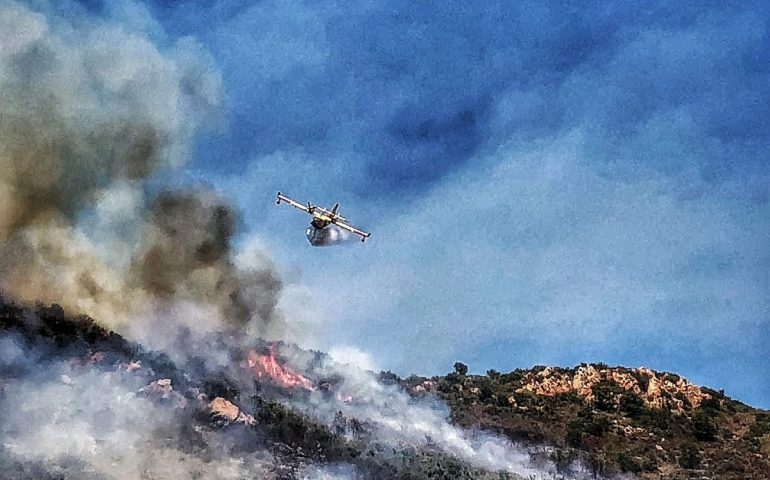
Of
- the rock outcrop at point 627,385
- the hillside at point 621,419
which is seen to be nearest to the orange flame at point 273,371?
the hillside at point 621,419

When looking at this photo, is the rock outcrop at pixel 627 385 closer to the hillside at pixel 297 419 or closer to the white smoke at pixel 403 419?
the hillside at pixel 297 419

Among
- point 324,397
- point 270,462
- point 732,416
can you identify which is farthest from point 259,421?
point 732,416

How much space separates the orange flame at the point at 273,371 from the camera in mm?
106938

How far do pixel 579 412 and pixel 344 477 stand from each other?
43444 millimetres

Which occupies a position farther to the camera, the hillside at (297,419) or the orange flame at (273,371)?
the orange flame at (273,371)

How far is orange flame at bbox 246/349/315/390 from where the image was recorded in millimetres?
106938

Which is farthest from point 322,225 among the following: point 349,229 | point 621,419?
point 621,419

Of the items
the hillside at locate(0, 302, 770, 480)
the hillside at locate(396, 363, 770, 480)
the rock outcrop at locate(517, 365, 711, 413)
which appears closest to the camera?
the hillside at locate(0, 302, 770, 480)

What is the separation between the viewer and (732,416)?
107 metres

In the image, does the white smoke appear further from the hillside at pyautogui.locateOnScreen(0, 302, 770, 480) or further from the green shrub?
the green shrub

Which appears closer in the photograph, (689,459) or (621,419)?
(689,459)

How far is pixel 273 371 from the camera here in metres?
110

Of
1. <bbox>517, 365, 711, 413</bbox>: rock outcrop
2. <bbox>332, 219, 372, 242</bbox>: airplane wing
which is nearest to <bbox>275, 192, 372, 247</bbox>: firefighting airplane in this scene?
<bbox>332, 219, 372, 242</bbox>: airplane wing

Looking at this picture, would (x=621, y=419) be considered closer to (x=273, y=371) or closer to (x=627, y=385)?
(x=627, y=385)
